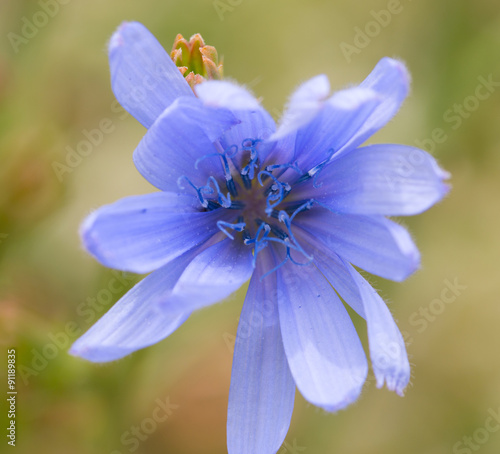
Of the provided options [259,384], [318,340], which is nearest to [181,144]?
[318,340]

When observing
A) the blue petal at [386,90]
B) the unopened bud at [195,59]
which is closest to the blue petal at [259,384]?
the blue petal at [386,90]

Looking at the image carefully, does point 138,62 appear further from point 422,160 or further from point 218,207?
point 422,160

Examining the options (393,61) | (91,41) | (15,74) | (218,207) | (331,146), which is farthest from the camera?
(91,41)

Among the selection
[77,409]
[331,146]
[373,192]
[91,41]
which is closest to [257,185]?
[331,146]

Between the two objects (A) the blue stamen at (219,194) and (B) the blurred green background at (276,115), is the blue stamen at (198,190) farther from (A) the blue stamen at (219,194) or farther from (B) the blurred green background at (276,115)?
(B) the blurred green background at (276,115)

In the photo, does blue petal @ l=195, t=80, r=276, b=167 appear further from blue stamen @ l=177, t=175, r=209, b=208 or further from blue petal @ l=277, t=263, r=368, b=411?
blue petal @ l=277, t=263, r=368, b=411

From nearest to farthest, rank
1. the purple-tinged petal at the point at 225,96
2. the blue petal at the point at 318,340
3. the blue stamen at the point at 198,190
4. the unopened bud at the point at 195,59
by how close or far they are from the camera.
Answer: the purple-tinged petal at the point at 225,96 < the blue petal at the point at 318,340 < the blue stamen at the point at 198,190 < the unopened bud at the point at 195,59
